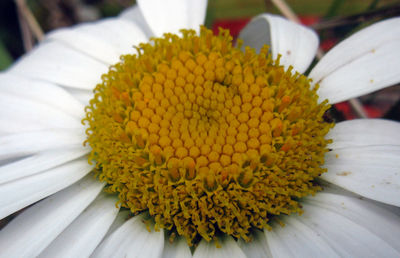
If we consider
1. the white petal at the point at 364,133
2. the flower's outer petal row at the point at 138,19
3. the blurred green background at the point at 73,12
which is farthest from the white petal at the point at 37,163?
the blurred green background at the point at 73,12

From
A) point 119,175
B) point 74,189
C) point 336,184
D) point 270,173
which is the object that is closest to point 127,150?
point 119,175

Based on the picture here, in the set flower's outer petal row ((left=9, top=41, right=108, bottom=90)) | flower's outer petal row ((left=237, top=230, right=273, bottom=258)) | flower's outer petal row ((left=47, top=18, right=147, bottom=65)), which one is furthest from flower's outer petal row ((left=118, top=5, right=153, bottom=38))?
flower's outer petal row ((left=237, top=230, right=273, bottom=258))

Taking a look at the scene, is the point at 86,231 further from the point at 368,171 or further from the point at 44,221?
the point at 368,171

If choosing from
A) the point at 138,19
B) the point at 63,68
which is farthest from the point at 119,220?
the point at 138,19

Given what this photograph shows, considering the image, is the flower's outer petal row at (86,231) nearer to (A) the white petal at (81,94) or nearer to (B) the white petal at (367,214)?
(A) the white petal at (81,94)

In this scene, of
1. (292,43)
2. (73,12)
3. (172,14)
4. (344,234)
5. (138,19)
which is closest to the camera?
(344,234)

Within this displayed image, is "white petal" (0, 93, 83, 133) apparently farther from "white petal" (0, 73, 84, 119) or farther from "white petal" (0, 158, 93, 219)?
"white petal" (0, 158, 93, 219)
